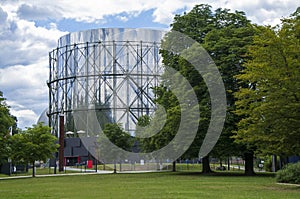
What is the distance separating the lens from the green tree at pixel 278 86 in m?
20.8

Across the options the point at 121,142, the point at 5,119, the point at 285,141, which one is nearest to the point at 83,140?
the point at 121,142

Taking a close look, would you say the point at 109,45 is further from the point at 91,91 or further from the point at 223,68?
the point at 223,68

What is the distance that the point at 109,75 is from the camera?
7469 cm

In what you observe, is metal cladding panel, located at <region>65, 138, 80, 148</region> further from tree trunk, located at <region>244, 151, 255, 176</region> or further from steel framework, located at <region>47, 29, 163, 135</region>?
tree trunk, located at <region>244, 151, 255, 176</region>

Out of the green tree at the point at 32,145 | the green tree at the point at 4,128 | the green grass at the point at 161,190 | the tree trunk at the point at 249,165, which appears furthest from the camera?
the green tree at the point at 32,145

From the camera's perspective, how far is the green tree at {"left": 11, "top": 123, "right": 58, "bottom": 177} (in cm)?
4603

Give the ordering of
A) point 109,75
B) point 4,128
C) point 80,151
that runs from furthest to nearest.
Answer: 1. point 80,151
2. point 109,75
3. point 4,128

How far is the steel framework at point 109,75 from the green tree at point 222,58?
3356 cm

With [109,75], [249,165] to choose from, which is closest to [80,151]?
[109,75]

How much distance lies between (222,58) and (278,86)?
14748 millimetres

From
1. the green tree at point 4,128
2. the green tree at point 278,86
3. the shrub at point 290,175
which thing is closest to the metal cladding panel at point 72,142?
the green tree at point 4,128

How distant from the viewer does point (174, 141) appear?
37.0 metres

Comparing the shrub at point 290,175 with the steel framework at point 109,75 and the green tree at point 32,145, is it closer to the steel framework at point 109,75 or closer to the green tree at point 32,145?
the green tree at point 32,145

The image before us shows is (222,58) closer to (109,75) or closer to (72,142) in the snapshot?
(109,75)
